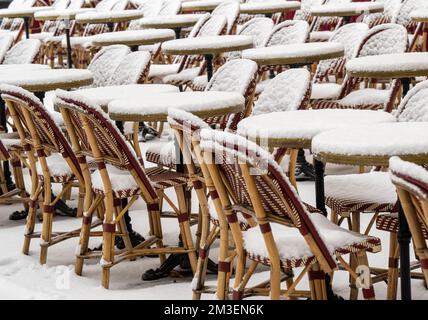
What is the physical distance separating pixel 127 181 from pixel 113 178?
66 mm

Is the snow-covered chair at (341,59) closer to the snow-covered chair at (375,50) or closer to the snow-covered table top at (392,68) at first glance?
the snow-covered chair at (375,50)

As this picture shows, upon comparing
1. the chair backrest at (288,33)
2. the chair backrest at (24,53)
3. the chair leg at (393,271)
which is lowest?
the chair leg at (393,271)

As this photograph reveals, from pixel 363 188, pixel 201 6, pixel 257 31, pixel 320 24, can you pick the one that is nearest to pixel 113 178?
pixel 363 188

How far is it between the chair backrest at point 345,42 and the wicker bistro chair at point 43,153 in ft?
7.14

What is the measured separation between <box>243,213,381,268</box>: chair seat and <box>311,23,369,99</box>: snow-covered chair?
9.09 ft

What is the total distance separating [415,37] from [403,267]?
4184 mm

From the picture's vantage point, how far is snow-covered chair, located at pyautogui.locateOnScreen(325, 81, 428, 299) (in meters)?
3.26

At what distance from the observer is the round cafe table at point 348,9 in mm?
7385

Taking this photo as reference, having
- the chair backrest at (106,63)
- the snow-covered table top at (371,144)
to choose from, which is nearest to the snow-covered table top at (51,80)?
the chair backrest at (106,63)

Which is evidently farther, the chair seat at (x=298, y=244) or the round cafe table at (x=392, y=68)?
the round cafe table at (x=392, y=68)

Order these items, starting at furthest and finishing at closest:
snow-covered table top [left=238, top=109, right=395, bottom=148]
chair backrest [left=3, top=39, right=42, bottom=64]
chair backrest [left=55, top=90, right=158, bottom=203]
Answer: chair backrest [left=3, top=39, right=42, bottom=64], chair backrest [left=55, top=90, right=158, bottom=203], snow-covered table top [left=238, top=109, right=395, bottom=148]

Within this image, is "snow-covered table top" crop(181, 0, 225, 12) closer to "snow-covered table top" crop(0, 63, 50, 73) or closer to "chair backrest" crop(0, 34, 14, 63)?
"chair backrest" crop(0, 34, 14, 63)

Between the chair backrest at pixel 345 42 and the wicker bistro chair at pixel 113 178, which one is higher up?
the chair backrest at pixel 345 42

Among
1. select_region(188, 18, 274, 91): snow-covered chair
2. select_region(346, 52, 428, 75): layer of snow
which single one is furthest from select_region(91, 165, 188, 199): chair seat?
select_region(188, 18, 274, 91): snow-covered chair
